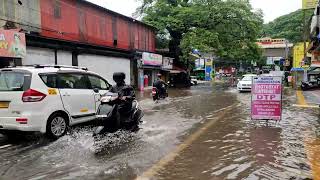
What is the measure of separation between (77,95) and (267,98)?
5.60 meters

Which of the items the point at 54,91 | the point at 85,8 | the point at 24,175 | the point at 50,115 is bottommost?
the point at 24,175

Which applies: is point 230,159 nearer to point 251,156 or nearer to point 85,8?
point 251,156

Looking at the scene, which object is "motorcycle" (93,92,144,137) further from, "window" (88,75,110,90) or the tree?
the tree

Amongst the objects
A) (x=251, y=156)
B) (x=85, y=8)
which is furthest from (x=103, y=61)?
(x=251, y=156)

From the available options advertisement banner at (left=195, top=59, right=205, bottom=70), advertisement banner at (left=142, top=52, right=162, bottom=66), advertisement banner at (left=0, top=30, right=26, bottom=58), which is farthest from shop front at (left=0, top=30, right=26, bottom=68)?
advertisement banner at (left=195, top=59, right=205, bottom=70)

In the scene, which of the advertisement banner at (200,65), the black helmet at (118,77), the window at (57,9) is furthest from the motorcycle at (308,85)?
the advertisement banner at (200,65)

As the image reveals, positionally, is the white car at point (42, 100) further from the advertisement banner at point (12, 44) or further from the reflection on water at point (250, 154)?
the advertisement banner at point (12, 44)

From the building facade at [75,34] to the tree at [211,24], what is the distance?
429cm

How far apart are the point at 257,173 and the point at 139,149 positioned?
263 cm

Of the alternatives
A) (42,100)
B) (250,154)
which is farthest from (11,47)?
(250,154)

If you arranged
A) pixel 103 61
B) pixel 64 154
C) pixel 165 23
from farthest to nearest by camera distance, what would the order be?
pixel 165 23, pixel 103 61, pixel 64 154

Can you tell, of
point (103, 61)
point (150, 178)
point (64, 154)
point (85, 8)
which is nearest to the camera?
point (150, 178)

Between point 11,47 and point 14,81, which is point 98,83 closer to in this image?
point 14,81

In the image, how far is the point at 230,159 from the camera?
6762 millimetres
